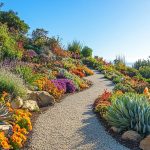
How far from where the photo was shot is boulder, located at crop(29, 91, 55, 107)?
13.2 meters

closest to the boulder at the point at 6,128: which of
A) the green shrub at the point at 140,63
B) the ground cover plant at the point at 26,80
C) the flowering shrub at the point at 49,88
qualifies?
the ground cover plant at the point at 26,80

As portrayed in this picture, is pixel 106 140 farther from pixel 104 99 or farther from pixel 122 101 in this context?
pixel 104 99

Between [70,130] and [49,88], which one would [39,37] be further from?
[70,130]

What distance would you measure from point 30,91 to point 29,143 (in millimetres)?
4740

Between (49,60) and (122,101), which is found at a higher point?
(49,60)

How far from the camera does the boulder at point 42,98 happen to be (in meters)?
13.2

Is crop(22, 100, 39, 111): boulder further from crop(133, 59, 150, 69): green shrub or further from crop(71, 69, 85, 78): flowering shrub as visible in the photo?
crop(133, 59, 150, 69): green shrub

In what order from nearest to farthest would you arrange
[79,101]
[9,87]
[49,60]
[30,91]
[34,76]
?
1. [9,87]
2. [30,91]
3. [79,101]
4. [34,76]
5. [49,60]

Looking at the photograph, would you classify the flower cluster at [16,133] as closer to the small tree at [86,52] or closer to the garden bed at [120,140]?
the garden bed at [120,140]

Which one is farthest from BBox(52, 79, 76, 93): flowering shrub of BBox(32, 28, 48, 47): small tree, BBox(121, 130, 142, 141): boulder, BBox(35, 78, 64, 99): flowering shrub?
BBox(32, 28, 48, 47): small tree

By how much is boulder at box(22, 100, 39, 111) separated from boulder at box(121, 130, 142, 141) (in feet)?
12.1

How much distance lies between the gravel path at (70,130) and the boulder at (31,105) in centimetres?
40

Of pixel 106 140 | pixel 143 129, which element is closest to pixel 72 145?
pixel 106 140

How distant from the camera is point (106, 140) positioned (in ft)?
30.6
